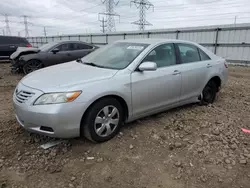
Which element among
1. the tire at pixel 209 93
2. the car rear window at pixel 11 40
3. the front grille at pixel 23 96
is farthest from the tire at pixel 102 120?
the car rear window at pixel 11 40

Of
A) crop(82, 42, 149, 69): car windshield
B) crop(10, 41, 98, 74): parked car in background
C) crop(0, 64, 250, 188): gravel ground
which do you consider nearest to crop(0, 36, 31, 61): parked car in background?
crop(10, 41, 98, 74): parked car in background

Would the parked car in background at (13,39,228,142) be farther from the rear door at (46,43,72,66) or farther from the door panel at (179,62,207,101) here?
the rear door at (46,43,72,66)

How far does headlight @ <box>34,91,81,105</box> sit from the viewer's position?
2729mm

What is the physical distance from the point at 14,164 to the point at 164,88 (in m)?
2.49

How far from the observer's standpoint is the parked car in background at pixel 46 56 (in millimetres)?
8375

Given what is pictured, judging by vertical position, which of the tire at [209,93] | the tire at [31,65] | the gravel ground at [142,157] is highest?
the tire at [31,65]

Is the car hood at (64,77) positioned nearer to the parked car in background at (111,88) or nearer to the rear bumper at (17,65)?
the parked car in background at (111,88)

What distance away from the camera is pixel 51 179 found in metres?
2.44

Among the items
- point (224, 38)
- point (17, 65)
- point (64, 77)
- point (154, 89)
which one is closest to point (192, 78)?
point (154, 89)

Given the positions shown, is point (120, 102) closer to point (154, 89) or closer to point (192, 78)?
point (154, 89)

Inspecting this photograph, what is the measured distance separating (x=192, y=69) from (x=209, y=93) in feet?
3.41

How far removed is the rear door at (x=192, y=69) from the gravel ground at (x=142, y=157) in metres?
0.61

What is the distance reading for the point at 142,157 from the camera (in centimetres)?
288

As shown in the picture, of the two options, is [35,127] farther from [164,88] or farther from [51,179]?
[164,88]
